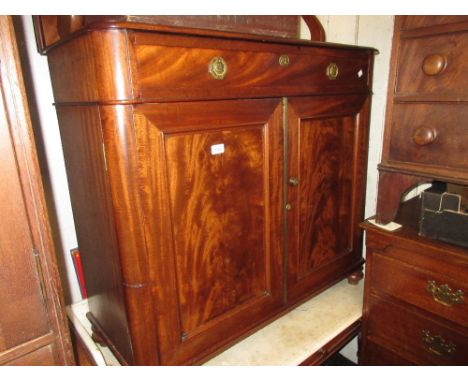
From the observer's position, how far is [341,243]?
1.46 m

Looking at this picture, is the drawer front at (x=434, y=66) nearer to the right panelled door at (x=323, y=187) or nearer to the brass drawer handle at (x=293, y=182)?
the right panelled door at (x=323, y=187)

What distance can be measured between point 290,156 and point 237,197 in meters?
0.25

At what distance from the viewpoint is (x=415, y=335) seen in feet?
3.93

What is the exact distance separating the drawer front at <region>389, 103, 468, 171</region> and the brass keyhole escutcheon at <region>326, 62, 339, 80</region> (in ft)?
0.79

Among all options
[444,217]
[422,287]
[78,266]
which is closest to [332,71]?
[444,217]

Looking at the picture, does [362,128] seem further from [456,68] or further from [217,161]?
[217,161]

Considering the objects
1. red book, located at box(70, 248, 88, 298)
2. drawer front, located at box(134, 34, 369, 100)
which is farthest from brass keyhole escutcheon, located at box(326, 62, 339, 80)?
red book, located at box(70, 248, 88, 298)

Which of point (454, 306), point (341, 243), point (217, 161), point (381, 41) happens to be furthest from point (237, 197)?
point (381, 41)

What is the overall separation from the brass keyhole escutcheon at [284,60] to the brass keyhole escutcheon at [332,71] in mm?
207

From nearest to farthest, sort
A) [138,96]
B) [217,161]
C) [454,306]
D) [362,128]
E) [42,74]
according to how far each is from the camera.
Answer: [138,96], [217,161], [454,306], [42,74], [362,128]

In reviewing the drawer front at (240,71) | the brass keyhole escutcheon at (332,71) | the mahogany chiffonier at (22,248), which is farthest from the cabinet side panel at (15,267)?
the brass keyhole escutcheon at (332,71)

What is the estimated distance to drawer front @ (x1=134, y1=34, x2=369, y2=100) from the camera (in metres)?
0.79

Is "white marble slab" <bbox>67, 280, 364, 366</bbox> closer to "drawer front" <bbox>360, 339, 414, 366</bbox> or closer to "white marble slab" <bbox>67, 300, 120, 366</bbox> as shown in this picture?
"white marble slab" <bbox>67, 300, 120, 366</bbox>

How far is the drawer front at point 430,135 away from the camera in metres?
1.07
